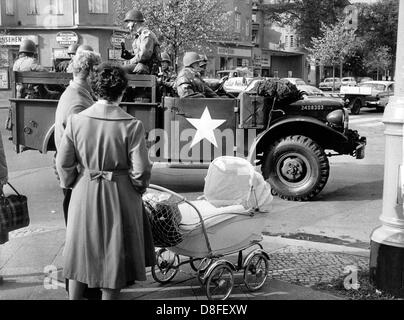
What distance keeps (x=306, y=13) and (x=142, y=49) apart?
5545 centimetres

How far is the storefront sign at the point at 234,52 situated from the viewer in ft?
157

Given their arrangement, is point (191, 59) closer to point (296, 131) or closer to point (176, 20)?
point (296, 131)

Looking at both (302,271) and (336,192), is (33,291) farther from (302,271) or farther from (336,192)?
(336,192)

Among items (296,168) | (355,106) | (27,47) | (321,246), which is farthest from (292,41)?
(321,246)

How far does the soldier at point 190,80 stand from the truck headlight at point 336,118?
6.07 ft

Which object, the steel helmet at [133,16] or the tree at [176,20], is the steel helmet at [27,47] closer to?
the steel helmet at [133,16]

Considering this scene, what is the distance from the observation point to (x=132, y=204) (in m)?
3.57

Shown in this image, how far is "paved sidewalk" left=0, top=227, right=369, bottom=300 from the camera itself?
4.53 metres

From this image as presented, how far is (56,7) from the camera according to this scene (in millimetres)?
36125

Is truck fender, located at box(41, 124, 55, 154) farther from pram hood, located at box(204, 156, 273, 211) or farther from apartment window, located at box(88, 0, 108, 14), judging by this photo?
apartment window, located at box(88, 0, 108, 14)

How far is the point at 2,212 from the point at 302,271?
8.28 ft

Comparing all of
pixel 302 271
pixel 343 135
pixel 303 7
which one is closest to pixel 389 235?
pixel 302 271

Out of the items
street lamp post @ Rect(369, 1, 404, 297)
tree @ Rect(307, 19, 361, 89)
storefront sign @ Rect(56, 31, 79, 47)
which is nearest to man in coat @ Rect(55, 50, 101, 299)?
street lamp post @ Rect(369, 1, 404, 297)

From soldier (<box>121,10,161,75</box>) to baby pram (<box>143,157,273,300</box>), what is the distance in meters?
4.04
